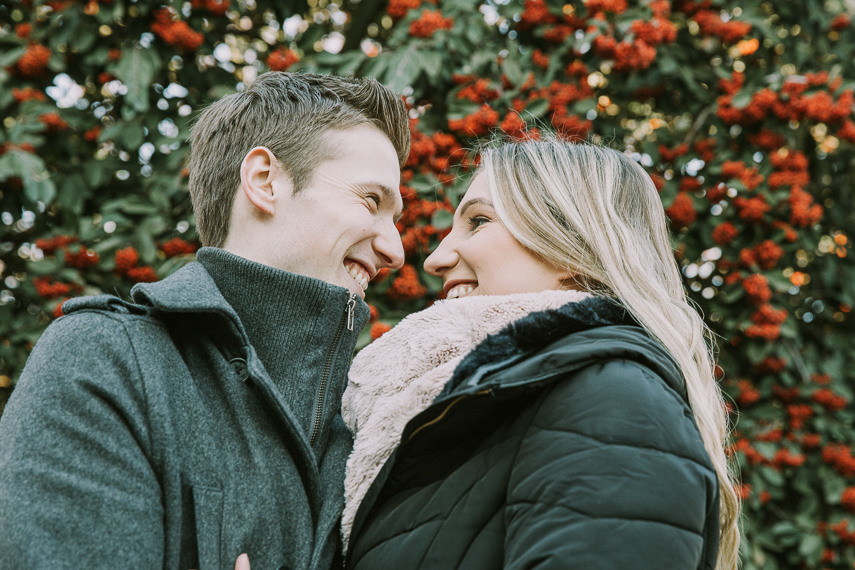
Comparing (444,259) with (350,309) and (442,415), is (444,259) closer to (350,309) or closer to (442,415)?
(350,309)

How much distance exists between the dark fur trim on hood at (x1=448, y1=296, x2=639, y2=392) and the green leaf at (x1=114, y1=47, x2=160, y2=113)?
180 cm

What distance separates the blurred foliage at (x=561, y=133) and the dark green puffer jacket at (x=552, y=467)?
3.80 ft

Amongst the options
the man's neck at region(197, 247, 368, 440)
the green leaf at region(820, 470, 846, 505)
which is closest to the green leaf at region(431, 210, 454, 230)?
the man's neck at region(197, 247, 368, 440)

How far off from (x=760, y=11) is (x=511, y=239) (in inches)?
80.3

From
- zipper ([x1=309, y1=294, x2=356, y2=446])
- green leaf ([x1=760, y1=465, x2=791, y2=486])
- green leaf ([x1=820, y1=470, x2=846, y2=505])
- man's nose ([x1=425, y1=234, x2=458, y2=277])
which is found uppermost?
man's nose ([x1=425, y1=234, x2=458, y2=277])

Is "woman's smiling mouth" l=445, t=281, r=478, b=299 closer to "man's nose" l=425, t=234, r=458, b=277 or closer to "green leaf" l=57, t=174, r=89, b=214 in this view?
"man's nose" l=425, t=234, r=458, b=277

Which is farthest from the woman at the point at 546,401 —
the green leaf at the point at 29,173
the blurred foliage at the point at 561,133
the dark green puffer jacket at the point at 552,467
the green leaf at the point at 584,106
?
the green leaf at the point at 29,173

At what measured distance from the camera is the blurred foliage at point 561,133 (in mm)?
2320

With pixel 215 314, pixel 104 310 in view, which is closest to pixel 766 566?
pixel 215 314

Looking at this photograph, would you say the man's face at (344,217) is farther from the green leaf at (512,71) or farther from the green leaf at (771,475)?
the green leaf at (771,475)

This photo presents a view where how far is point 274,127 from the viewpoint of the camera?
1.61 m

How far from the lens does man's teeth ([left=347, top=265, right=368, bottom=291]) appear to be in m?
1.62

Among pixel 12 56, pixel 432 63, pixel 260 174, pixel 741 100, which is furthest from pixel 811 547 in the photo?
pixel 12 56

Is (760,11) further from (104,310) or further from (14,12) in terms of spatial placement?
(14,12)
